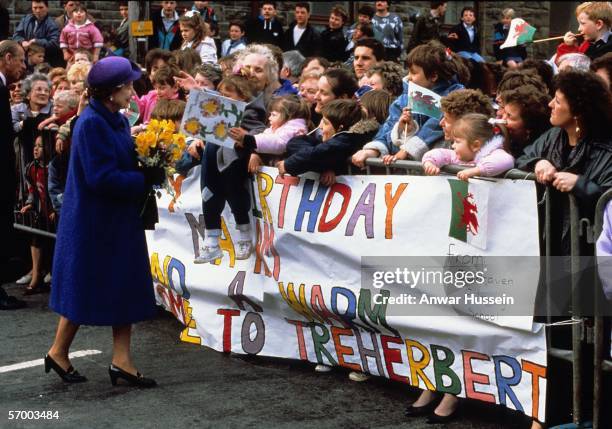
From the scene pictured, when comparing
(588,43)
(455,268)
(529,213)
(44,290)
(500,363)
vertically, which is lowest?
(44,290)

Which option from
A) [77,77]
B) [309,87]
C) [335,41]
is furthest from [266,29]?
[309,87]

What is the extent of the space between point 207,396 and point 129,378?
51cm

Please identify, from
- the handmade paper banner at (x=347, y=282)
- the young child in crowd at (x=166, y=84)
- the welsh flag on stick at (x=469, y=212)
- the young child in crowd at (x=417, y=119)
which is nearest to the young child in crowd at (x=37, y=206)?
the young child in crowd at (x=166, y=84)

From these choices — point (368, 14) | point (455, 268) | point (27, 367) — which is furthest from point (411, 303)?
point (368, 14)

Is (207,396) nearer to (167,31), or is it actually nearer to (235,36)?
(235,36)

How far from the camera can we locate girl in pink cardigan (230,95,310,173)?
703 cm

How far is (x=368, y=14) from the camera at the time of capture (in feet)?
50.2

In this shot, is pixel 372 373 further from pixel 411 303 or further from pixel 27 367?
pixel 27 367

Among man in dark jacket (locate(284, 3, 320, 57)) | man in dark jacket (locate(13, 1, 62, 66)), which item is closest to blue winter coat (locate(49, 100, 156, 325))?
man in dark jacket (locate(284, 3, 320, 57))

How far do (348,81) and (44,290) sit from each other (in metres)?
3.72

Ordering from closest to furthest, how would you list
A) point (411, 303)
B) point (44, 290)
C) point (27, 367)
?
point (411, 303)
point (27, 367)
point (44, 290)

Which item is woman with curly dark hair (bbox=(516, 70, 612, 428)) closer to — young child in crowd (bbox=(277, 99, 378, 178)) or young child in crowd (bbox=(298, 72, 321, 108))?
young child in crowd (bbox=(277, 99, 378, 178))

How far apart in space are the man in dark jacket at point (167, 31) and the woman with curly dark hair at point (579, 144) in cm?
1057

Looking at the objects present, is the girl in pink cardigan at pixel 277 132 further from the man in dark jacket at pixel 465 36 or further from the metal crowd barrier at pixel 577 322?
the man in dark jacket at pixel 465 36
